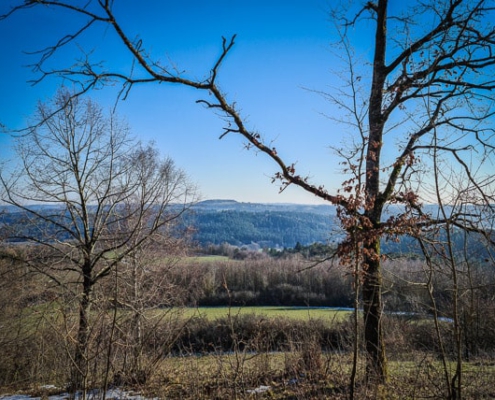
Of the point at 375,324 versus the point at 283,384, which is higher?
the point at 375,324

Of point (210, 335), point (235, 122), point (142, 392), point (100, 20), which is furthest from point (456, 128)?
point (210, 335)

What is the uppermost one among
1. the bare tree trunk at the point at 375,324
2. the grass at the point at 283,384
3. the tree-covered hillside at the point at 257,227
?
the tree-covered hillside at the point at 257,227

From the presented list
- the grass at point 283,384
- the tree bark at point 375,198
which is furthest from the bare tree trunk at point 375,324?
the grass at point 283,384

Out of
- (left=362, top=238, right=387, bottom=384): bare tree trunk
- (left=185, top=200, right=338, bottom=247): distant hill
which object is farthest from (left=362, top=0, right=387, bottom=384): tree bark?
(left=185, top=200, right=338, bottom=247): distant hill

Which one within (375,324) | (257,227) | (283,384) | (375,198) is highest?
(257,227)

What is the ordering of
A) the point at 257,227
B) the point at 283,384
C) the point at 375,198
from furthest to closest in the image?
1. the point at 257,227
2. the point at 375,198
3. the point at 283,384

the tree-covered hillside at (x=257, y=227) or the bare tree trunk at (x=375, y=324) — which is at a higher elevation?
the tree-covered hillside at (x=257, y=227)

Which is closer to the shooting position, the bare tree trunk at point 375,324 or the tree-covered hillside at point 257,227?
the bare tree trunk at point 375,324

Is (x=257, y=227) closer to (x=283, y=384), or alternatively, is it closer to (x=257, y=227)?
(x=257, y=227)

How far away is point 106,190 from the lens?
9.24 metres

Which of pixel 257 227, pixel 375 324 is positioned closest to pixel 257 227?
pixel 257 227

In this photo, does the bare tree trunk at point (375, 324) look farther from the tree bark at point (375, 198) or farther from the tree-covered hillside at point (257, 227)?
the tree-covered hillside at point (257, 227)

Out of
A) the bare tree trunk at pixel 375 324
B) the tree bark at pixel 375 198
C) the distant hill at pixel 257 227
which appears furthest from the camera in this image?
the distant hill at pixel 257 227

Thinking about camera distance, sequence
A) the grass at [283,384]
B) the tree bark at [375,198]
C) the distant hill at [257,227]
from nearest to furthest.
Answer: the grass at [283,384] → the tree bark at [375,198] → the distant hill at [257,227]
